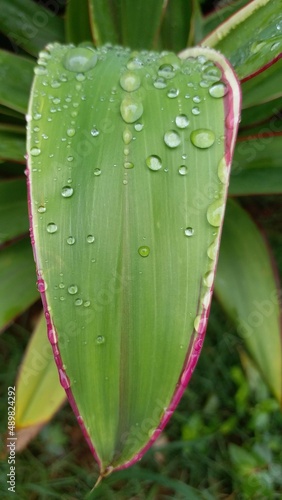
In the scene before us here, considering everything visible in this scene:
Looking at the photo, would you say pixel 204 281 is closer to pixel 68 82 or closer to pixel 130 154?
pixel 130 154

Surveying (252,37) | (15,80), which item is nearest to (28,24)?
(15,80)

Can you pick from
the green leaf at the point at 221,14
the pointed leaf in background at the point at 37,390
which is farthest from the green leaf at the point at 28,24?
the pointed leaf in background at the point at 37,390

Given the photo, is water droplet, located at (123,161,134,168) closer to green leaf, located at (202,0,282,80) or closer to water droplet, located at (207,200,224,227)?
water droplet, located at (207,200,224,227)

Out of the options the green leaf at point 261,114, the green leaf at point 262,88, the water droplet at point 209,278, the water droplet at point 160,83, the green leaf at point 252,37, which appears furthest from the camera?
the green leaf at point 261,114

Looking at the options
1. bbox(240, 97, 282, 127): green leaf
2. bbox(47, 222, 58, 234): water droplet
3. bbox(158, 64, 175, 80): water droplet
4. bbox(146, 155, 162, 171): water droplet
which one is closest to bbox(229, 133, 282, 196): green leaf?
bbox(240, 97, 282, 127): green leaf

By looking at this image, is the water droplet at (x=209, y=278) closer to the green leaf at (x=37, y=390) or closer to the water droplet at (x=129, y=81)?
the water droplet at (x=129, y=81)
